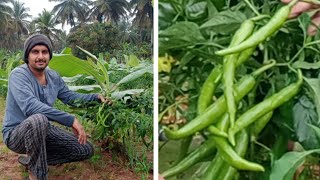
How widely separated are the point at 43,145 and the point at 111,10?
39cm

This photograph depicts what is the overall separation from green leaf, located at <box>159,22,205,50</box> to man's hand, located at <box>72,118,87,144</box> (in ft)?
1.27

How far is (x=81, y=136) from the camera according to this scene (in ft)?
4.84

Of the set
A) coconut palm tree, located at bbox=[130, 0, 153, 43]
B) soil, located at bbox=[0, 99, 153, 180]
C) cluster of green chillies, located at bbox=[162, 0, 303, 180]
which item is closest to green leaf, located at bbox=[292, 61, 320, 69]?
cluster of green chillies, located at bbox=[162, 0, 303, 180]

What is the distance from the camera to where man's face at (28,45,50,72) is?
55.7 inches

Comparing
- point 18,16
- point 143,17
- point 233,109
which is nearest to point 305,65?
point 233,109

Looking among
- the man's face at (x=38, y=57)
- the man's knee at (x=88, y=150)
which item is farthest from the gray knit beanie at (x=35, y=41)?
the man's knee at (x=88, y=150)

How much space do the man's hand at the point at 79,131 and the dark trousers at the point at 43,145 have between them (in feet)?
0.04

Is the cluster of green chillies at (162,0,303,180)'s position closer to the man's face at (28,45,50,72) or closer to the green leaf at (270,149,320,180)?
the green leaf at (270,149,320,180)

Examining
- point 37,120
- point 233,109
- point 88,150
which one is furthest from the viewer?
point 88,150

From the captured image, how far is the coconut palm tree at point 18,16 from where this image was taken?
1410mm

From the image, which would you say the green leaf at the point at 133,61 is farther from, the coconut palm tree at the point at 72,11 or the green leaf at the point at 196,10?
the green leaf at the point at 196,10

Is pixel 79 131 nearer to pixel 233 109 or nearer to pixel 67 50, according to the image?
pixel 67 50

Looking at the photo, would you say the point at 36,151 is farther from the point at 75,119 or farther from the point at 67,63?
the point at 67,63

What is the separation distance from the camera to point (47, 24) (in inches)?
56.3
